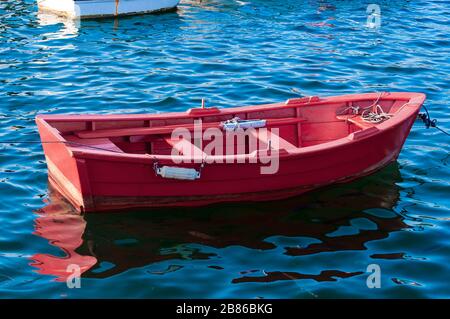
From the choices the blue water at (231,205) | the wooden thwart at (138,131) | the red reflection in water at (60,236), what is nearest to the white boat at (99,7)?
the blue water at (231,205)

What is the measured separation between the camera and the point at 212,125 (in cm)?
1049

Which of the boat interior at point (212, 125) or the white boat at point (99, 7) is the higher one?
the white boat at point (99, 7)

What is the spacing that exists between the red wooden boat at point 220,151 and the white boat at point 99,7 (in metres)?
8.74

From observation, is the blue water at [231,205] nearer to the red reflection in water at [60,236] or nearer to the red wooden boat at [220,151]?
the red reflection in water at [60,236]

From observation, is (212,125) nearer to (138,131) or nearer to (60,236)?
(138,131)

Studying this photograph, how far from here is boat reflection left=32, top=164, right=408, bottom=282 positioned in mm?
8398

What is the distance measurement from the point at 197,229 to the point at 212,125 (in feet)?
6.46

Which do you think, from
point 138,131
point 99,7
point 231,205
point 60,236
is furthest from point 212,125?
point 99,7

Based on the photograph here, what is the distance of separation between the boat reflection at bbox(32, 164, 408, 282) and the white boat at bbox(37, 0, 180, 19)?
30.9 feet

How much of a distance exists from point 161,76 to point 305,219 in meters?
6.48

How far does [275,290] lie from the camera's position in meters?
7.75

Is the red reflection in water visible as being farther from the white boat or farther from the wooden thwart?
the white boat

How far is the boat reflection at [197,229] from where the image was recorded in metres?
8.40

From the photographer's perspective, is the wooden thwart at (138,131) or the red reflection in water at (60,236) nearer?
the red reflection in water at (60,236)
